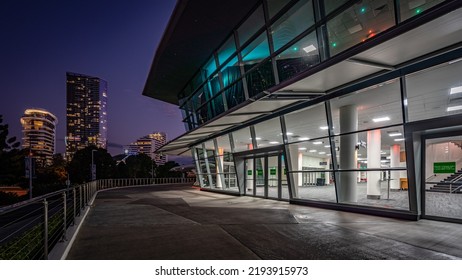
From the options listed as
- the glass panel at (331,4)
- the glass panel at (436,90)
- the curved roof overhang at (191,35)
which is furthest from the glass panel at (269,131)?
the glass panel at (436,90)

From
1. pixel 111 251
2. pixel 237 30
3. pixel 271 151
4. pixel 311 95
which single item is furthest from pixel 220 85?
pixel 111 251

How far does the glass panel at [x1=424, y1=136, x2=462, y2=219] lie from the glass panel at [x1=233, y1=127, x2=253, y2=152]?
932cm

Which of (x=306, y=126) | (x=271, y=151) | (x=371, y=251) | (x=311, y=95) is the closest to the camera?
(x=371, y=251)

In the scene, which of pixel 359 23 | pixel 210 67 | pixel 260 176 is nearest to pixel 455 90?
pixel 359 23

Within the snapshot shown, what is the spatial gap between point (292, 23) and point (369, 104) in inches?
175

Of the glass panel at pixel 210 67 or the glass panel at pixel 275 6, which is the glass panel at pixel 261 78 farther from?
the glass panel at pixel 210 67

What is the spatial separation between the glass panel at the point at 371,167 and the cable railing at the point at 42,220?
29.2 feet

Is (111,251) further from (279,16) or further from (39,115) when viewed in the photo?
(39,115)

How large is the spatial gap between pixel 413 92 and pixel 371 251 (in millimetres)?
6902

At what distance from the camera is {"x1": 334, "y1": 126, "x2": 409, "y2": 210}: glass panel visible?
10.6 metres

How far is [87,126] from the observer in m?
198

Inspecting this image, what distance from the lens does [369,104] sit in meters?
11.1

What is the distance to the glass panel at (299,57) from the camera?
34.9 ft

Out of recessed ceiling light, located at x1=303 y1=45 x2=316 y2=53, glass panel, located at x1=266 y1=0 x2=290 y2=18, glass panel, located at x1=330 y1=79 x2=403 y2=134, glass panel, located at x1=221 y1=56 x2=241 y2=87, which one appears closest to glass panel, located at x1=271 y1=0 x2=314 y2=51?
glass panel, located at x1=266 y1=0 x2=290 y2=18
